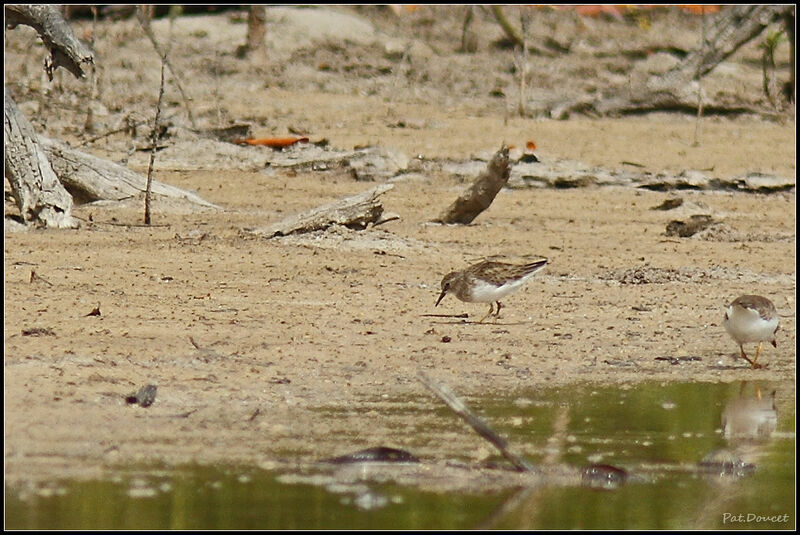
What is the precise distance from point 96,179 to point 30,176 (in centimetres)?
148

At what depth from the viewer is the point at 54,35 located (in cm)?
926

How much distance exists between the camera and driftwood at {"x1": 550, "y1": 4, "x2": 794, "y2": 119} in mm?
16891

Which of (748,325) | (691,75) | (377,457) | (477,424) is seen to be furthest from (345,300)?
(691,75)

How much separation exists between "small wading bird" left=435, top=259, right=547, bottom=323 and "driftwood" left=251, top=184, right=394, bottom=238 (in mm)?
1472

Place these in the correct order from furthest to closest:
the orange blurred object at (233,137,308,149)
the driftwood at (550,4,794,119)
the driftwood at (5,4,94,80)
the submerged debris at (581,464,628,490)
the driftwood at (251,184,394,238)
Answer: the driftwood at (550,4,794,119), the orange blurred object at (233,137,308,149), the driftwood at (251,184,394,238), the driftwood at (5,4,94,80), the submerged debris at (581,464,628,490)

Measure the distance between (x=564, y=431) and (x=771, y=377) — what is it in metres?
1.81

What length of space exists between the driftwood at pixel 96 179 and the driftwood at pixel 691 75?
21.2 ft

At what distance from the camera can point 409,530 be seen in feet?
15.4

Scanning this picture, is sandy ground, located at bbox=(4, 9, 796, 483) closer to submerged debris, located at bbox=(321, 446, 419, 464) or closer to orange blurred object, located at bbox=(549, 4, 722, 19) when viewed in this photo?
submerged debris, located at bbox=(321, 446, 419, 464)

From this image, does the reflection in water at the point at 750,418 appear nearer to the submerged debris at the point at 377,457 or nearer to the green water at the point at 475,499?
the green water at the point at 475,499

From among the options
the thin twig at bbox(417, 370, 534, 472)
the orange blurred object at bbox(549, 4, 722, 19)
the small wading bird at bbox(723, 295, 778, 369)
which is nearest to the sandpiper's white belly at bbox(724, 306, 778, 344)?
the small wading bird at bbox(723, 295, 778, 369)

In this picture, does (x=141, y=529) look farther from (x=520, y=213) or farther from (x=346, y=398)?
(x=520, y=213)

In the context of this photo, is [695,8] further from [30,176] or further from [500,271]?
[500,271]

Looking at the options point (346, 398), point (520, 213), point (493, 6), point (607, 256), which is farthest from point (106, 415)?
point (493, 6)
